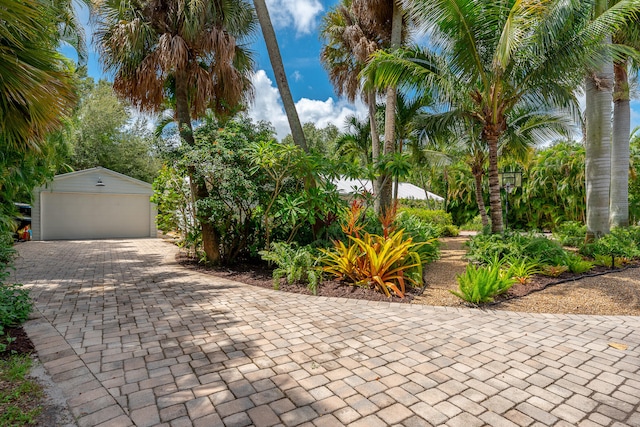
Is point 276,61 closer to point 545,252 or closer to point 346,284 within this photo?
point 346,284

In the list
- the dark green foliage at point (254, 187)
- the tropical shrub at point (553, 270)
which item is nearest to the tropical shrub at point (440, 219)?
the tropical shrub at point (553, 270)

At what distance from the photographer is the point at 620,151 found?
9.15 m

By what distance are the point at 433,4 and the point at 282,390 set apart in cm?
710

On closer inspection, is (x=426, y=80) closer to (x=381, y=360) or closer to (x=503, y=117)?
(x=503, y=117)

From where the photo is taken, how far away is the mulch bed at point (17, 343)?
3091 mm

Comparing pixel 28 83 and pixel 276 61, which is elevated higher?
pixel 276 61

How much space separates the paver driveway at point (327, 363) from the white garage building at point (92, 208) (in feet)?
40.0

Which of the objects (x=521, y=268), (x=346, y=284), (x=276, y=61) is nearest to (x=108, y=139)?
(x=276, y=61)

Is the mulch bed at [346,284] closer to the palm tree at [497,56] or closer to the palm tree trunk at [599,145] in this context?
the palm tree trunk at [599,145]

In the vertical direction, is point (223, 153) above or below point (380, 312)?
above

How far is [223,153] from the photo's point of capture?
21.9 ft

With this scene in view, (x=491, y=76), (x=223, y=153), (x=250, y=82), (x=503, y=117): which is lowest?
(x=223, y=153)

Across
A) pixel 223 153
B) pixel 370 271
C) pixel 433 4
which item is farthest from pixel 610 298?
pixel 223 153

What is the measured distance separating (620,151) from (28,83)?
12.4 metres
